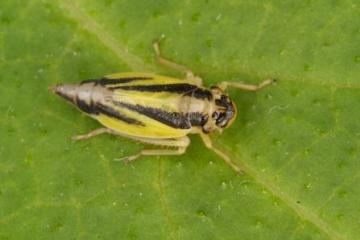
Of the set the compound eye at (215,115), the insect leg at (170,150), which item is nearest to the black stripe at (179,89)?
the compound eye at (215,115)

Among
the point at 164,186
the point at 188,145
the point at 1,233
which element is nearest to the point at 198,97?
the point at 188,145

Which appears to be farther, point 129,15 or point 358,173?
point 129,15

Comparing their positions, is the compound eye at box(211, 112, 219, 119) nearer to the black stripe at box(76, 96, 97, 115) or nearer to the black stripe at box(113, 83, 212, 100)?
the black stripe at box(113, 83, 212, 100)

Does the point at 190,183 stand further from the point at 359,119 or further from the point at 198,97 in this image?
the point at 359,119

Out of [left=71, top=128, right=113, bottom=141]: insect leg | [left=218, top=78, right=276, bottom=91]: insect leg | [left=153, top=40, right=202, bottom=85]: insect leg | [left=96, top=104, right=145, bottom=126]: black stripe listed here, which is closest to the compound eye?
[left=218, top=78, right=276, bottom=91]: insect leg

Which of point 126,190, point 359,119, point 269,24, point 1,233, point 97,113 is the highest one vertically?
point 269,24

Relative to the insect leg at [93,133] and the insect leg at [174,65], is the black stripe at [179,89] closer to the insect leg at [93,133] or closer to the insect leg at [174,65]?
the insect leg at [174,65]

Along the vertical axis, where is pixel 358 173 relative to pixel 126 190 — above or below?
above
